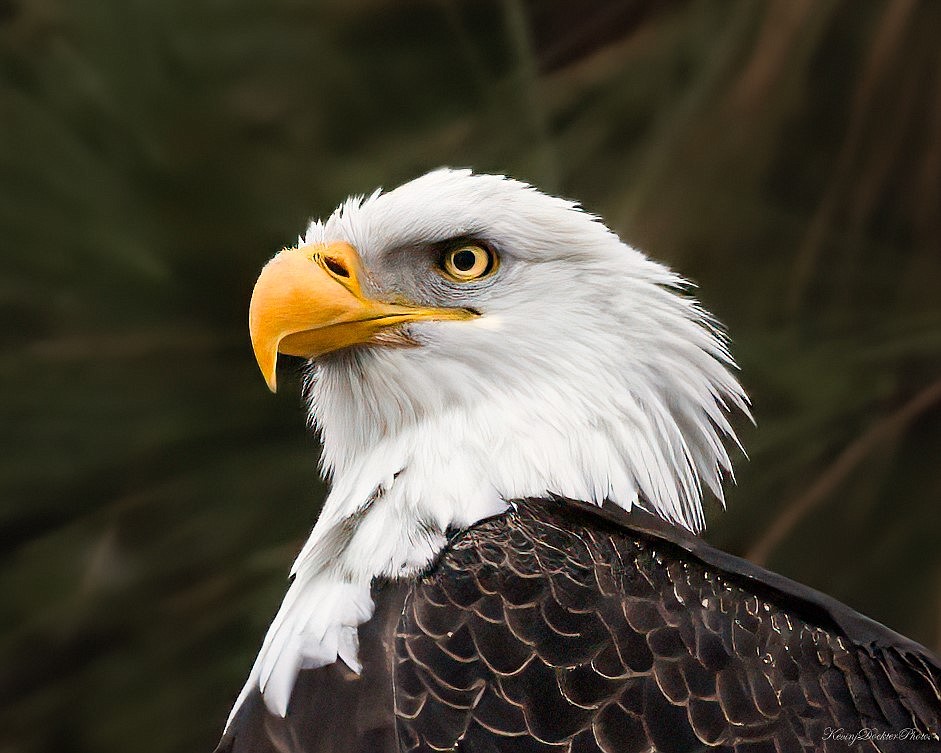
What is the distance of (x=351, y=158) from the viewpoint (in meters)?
3.23

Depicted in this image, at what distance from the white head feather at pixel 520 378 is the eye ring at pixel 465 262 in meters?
0.02

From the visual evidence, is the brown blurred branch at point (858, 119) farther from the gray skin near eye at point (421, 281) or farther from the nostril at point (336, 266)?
the nostril at point (336, 266)

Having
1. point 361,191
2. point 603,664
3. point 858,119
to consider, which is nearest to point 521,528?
point 603,664

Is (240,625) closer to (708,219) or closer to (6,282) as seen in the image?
(6,282)

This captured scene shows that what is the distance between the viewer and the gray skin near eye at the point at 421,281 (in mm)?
1584

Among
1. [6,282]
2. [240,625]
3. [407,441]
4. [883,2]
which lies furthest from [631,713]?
[883,2]

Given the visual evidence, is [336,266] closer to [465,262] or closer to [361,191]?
[465,262]

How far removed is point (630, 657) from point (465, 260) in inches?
25.8

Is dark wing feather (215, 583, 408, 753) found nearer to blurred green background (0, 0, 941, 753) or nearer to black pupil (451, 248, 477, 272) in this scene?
black pupil (451, 248, 477, 272)

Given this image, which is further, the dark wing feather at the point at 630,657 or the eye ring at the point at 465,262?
the eye ring at the point at 465,262

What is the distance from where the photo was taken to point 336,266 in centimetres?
156

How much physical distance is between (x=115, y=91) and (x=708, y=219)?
1.85 meters

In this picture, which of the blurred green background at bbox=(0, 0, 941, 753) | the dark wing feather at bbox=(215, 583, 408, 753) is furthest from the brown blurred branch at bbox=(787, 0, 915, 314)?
the dark wing feather at bbox=(215, 583, 408, 753)

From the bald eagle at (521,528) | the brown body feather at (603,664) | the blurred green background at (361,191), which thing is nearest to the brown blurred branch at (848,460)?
the blurred green background at (361,191)
